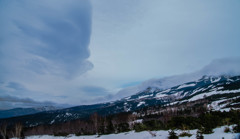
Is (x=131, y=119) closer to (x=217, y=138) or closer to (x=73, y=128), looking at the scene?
(x=73, y=128)

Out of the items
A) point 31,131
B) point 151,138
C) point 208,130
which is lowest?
point 31,131

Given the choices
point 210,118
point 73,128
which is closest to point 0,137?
point 73,128

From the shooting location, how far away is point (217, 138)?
10.1 metres

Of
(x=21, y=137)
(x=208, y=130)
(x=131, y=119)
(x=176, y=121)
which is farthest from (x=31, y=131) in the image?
(x=208, y=130)

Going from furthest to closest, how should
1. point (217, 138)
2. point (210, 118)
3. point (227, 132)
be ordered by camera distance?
point (210, 118), point (227, 132), point (217, 138)

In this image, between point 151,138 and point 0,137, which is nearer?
point 151,138

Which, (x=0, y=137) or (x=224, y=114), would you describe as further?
(x=0, y=137)

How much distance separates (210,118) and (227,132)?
4.03 metres

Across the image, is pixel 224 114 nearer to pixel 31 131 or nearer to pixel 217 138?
pixel 217 138

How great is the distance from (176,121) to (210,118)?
206 inches

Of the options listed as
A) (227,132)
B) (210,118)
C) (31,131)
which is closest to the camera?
(227,132)

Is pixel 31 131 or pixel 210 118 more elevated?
pixel 210 118

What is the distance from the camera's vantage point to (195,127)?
50.2 feet

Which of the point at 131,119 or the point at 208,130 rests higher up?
the point at 208,130
